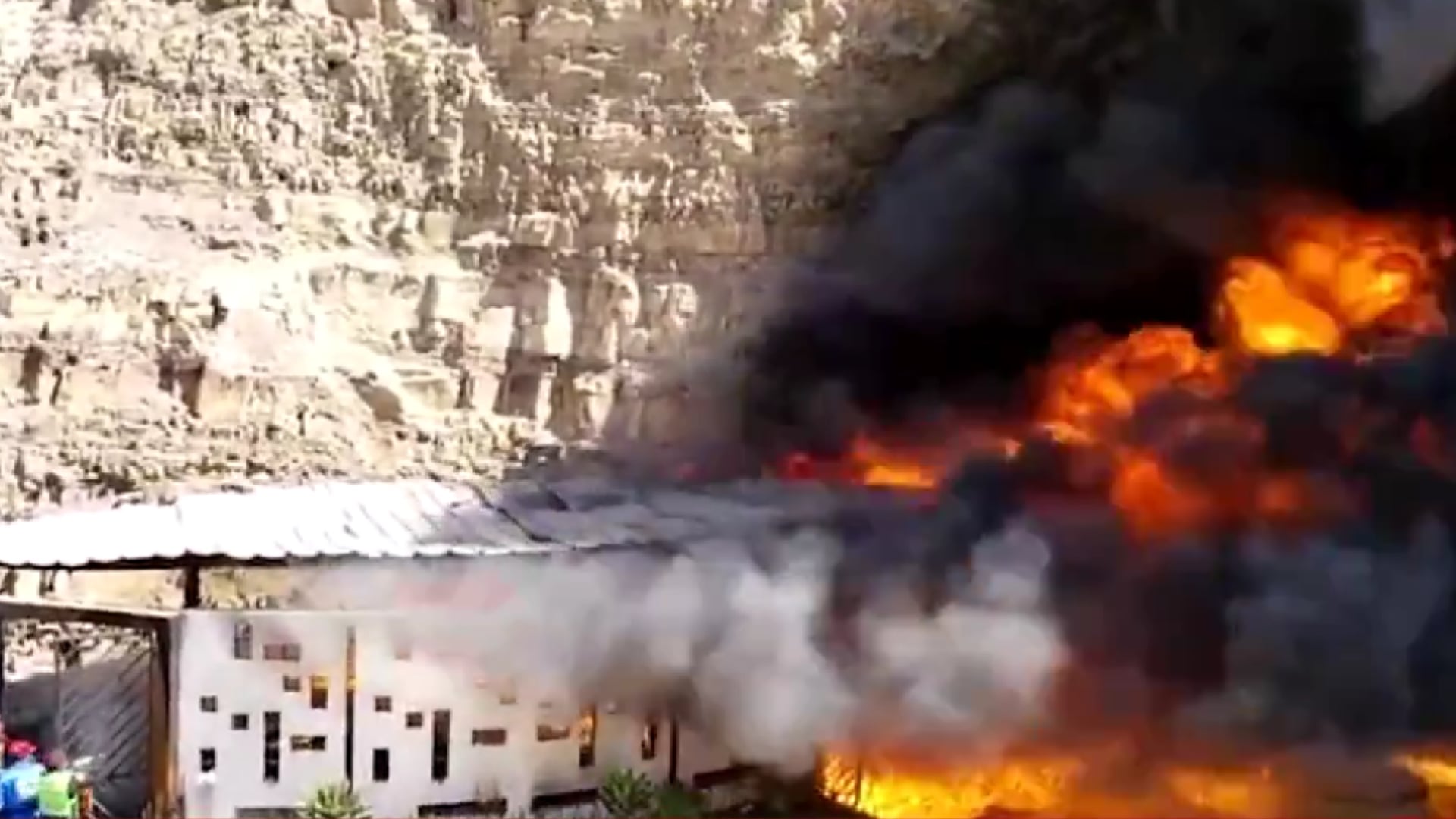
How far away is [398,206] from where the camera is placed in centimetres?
1817

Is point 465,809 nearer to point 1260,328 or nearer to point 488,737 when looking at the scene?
point 488,737

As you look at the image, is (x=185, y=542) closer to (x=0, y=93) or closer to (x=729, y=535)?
(x=729, y=535)

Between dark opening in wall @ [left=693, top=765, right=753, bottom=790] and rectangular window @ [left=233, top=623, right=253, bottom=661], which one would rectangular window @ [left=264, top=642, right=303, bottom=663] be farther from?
dark opening in wall @ [left=693, top=765, right=753, bottom=790]

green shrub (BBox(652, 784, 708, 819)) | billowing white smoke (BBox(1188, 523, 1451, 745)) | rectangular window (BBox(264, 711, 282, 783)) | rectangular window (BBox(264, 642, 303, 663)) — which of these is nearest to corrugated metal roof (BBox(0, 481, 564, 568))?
rectangular window (BBox(264, 642, 303, 663))

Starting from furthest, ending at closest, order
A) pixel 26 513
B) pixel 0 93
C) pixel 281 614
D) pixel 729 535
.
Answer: pixel 0 93, pixel 26 513, pixel 729 535, pixel 281 614

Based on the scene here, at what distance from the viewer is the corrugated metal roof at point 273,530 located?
12031mm

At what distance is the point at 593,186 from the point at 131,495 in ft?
18.0

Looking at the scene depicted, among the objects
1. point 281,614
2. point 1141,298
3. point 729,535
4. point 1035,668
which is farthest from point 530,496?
point 1141,298

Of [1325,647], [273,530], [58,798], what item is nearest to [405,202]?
[273,530]

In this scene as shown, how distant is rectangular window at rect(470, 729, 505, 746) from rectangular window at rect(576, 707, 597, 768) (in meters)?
0.54

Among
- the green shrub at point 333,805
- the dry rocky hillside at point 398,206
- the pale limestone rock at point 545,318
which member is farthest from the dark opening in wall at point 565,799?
the pale limestone rock at point 545,318

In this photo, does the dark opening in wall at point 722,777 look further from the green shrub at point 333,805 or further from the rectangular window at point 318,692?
the rectangular window at point 318,692

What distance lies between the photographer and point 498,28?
1842 centimetres

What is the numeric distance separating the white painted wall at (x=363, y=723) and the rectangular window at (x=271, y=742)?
27mm
